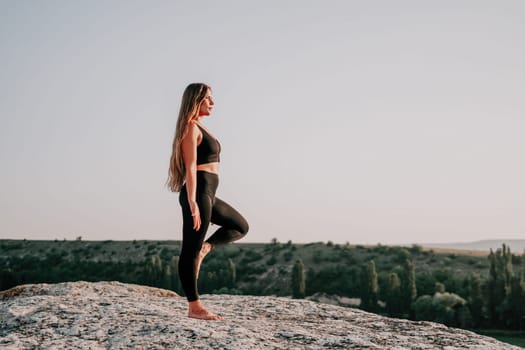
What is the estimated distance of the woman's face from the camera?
8.26 meters

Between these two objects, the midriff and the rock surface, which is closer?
the rock surface

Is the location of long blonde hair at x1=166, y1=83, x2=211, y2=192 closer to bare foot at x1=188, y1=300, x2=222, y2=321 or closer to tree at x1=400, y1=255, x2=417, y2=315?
bare foot at x1=188, y1=300, x2=222, y2=321

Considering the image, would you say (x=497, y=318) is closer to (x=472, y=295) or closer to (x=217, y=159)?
(x=472, y=295)

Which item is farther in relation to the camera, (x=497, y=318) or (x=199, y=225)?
(x=497, y=318)

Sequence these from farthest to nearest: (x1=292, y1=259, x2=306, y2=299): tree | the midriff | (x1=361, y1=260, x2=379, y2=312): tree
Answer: (x1=292, y1=259, x2=306, y2=299): tree < (x1=361, y1=260, x2=379, y2=312): tree < the midriff

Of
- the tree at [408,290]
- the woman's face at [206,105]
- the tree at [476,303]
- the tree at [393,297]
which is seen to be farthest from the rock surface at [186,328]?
the tree at [408,290]

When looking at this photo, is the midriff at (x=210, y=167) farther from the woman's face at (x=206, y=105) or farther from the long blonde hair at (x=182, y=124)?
the woman's face at (x=206, y=105)

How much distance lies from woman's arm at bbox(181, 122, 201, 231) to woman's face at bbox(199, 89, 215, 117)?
444 mm

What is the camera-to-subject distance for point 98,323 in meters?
7.14

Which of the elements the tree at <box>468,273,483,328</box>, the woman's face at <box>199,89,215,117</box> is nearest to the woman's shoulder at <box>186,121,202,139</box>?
the woman's face at <box>199,89,215,117</box>

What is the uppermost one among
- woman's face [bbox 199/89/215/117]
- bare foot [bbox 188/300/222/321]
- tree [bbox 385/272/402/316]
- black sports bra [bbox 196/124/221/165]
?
woman's face [bbox 199/89/215/117]

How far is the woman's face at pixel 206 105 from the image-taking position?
826 cm

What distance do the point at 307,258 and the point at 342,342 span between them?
9485 cm

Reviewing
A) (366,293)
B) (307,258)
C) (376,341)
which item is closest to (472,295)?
(366,293)
